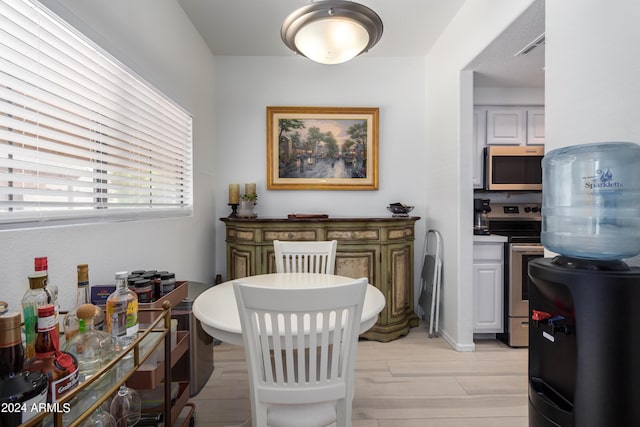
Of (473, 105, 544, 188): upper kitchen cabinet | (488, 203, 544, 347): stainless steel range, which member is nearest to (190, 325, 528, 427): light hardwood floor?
(488, 203, 544, 347): stainless steel range

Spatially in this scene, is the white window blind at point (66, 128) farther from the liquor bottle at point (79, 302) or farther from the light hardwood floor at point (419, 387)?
the light hardwood floor at point (419, 387)

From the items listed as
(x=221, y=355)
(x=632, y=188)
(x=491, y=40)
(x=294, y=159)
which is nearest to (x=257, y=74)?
(x=294, y=159)

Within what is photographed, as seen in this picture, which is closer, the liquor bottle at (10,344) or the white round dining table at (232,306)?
the liquor bottle at (10,344)

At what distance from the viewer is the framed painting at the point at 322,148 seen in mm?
3201

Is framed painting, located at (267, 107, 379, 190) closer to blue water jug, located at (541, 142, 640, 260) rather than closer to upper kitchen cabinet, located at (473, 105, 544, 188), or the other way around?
upper kitchen cabinet, located at (473, 105, 544, 188)

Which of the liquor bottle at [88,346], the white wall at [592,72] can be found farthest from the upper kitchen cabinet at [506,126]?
the liquor bottle at [88,346]

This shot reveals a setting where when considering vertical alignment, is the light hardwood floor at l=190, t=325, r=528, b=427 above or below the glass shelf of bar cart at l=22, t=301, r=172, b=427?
below

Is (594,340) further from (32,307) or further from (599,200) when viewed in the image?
(32,307)

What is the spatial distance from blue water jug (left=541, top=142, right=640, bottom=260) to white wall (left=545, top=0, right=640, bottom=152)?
0.22 meters

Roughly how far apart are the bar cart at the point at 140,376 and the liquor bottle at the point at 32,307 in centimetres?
18

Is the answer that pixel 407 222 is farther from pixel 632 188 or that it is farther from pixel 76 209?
pixel 76 209

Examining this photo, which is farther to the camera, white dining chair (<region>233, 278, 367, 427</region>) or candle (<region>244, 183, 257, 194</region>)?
candle (<region>244, 183, 257, 194</region>)

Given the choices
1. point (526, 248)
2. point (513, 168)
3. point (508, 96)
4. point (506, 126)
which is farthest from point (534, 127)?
point (526, 248)

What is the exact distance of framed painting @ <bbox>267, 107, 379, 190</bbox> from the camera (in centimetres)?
320
